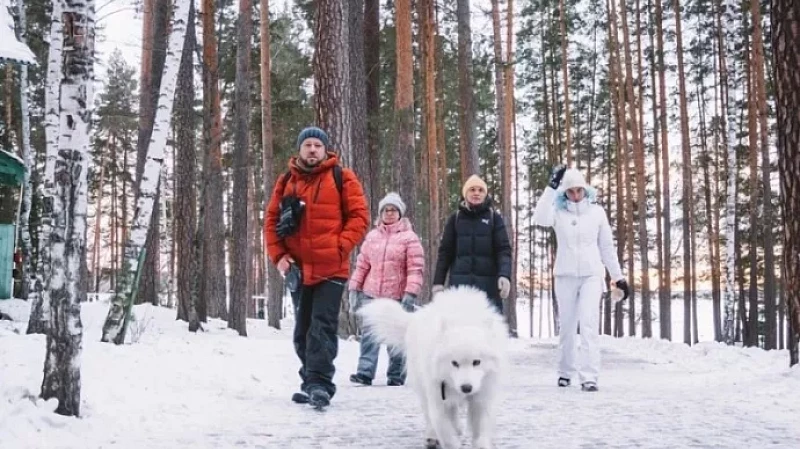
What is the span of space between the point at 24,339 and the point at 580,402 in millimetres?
6203

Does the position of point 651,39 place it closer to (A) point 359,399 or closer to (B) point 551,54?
(B) point 551,54

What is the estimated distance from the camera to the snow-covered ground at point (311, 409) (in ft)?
15.9

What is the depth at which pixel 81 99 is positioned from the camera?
531 cm

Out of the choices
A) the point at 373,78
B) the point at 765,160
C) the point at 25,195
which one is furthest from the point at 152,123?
the point at 765,160

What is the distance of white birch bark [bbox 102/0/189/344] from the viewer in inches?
361

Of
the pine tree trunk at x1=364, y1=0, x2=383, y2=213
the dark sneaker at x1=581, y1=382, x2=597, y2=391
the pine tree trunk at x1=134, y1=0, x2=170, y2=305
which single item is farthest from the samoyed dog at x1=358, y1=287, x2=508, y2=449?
the pine tree trunk at x1=364, y1=0, x2=383, y2=213

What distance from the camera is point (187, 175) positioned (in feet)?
47.1

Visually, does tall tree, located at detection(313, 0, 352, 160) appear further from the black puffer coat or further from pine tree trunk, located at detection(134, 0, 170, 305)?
the black puffer coat

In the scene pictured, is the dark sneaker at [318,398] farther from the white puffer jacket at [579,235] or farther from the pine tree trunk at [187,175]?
the pine tree trunk at [187,175]

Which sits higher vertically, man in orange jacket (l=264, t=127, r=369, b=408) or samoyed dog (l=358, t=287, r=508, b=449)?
man in orange jacket (l=264, t=127, r=369, b=408)

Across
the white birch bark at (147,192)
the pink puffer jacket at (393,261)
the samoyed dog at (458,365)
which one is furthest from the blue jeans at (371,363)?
the samoyed dog at (458,365)

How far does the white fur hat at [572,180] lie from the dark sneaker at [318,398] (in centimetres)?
373

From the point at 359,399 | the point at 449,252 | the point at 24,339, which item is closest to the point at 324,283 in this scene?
the point at 359,399

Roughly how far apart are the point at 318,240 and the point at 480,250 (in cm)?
224
